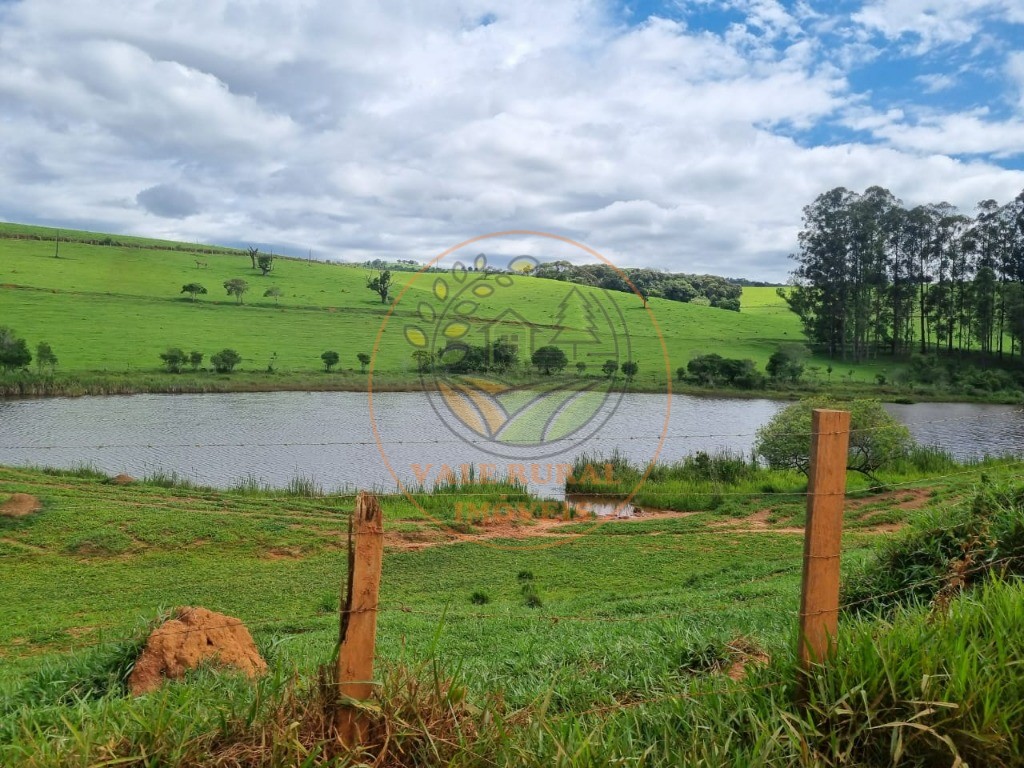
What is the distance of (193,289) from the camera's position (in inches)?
2028

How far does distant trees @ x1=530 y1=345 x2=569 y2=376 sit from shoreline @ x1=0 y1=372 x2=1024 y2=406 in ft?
35.9

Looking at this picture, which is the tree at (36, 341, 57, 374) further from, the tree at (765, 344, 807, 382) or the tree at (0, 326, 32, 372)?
the tree at (765, 344, 807, 382)

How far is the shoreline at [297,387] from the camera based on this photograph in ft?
92.4

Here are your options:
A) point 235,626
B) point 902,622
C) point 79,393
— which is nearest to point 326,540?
point 235,626

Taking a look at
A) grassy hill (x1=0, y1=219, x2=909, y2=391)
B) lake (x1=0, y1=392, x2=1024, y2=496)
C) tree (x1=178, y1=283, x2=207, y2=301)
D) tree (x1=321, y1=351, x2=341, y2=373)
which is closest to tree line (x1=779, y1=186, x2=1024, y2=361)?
grassy hill (x1=0, y1=219, x2=909, y2=391)

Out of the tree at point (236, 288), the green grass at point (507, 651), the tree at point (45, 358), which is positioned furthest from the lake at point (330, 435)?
the tree at point (236, 288)

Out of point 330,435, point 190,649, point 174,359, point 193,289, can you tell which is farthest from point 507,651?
point 193,289

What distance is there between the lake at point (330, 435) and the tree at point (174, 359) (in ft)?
16.4

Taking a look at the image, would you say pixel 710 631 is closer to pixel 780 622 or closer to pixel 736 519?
pixel 780 622

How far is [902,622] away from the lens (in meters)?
3.12

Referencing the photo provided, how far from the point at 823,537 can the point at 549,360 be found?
12416mm

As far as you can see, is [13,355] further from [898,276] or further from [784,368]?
[898,276]

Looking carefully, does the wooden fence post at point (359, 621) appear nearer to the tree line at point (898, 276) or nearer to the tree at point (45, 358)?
the tree at point (45, 358)

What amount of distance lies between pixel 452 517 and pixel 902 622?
9530mm
